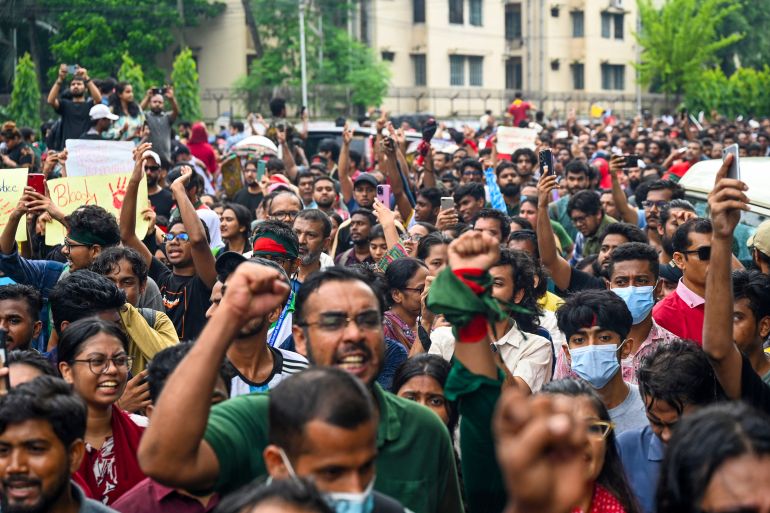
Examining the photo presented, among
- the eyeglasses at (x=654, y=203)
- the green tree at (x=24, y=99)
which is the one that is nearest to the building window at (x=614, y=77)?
the green tree at (x=24, y=99)

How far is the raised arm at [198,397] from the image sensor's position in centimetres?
273

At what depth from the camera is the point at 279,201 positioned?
887 cm

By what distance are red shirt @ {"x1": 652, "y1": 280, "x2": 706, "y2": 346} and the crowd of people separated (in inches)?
0.5

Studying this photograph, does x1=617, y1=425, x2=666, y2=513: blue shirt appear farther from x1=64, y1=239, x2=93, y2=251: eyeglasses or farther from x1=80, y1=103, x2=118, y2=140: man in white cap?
x1=80, y1=103, x2=118, y2=140: man in white cap

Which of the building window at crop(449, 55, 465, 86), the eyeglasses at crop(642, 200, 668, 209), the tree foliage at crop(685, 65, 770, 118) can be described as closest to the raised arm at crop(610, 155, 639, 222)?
the eyeglasses at crop(642, 200, 668, 209)

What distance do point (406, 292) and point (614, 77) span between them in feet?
175

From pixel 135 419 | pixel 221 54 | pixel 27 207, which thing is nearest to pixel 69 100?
pixel 27 207

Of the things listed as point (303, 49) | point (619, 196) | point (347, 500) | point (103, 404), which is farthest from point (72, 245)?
point (303, 49)

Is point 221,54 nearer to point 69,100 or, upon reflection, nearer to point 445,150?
point 445,150

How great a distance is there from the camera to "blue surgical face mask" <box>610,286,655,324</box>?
5934 millimetres

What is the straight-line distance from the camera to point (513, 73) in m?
53.6

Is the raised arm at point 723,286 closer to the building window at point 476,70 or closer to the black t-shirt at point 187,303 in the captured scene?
the black t-shirt at point 187,303

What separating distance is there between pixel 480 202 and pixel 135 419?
5.76 meters

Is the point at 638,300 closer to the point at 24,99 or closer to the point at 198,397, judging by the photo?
the point at 198,397
